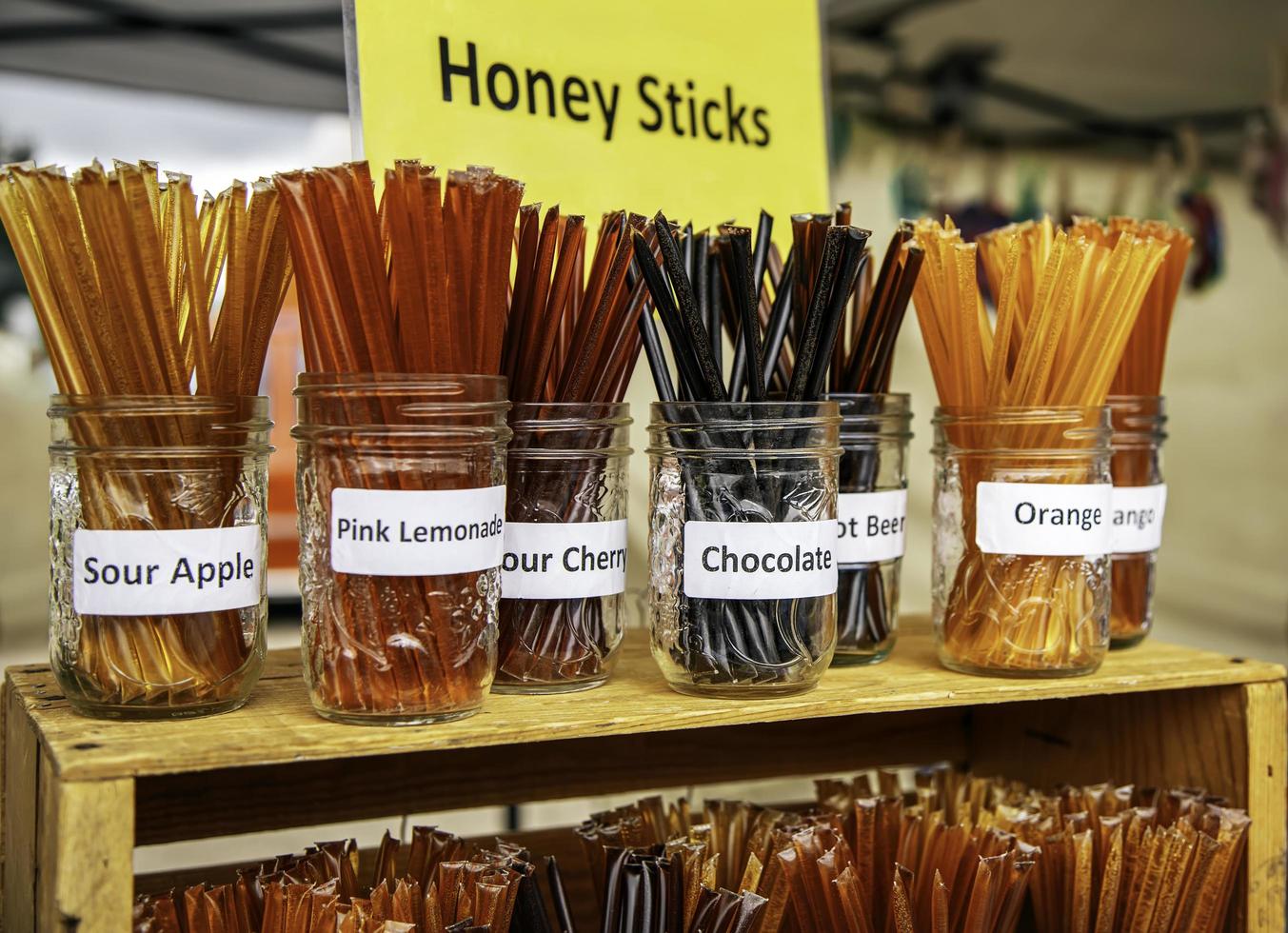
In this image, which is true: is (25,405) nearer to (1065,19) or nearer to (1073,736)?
(1073,736)

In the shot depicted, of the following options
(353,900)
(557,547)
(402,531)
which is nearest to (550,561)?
(557,547)

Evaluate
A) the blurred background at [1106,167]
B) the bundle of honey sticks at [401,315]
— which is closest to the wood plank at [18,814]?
the bundle of honey sticks at [401,315]

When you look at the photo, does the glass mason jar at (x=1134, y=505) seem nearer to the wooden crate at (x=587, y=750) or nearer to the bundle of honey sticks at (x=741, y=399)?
the wooden crate at (x=587, y=750)

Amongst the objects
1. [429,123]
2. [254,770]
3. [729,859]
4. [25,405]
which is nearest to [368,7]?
[429,123]

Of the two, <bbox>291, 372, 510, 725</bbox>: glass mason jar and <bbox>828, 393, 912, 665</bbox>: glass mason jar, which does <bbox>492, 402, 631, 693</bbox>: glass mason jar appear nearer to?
<bbox>291, 372, 510, 725</bbox>: glass mason jar

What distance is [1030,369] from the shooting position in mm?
813

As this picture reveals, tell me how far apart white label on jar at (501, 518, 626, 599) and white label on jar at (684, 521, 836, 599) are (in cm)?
6

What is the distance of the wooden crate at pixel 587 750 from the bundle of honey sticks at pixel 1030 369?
0.03 m

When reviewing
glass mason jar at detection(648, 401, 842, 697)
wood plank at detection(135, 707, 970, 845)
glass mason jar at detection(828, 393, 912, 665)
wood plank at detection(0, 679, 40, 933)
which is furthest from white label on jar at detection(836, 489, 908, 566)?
wood plank at detection(0, 679, 40, 933)

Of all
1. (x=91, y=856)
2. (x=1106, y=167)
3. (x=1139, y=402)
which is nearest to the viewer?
(x=91, y=856)

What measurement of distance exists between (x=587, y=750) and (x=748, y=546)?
1.14 feet

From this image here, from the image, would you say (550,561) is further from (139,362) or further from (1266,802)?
(1266,802)

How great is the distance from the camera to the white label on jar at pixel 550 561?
0.71 m

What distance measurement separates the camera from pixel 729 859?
0.84 meters
